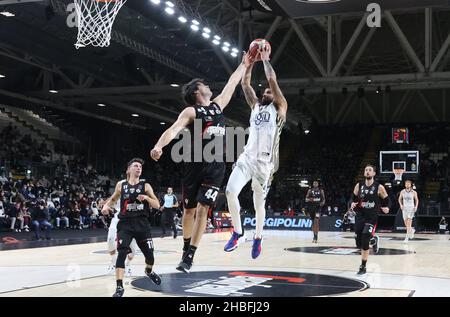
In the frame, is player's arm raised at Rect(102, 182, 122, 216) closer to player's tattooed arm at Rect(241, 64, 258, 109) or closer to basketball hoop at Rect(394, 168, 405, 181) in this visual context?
player's tattooed arm at Rect(241, 64, 258, 109)

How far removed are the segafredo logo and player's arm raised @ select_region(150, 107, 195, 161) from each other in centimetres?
2139

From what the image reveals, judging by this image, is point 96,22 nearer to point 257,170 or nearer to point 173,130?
point 257,170

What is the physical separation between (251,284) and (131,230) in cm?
198

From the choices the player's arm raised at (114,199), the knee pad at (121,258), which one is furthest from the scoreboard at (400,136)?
the knee pad at (121,258)

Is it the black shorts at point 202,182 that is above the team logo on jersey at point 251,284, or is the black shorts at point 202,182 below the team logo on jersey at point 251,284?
above

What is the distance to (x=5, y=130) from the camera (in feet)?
89.7

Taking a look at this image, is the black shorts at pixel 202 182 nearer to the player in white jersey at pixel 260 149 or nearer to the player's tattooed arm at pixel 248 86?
the player in white jersey at pixel 260 149

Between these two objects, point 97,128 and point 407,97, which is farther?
point 407,97

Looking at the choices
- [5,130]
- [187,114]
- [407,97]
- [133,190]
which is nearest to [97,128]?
[5,130]

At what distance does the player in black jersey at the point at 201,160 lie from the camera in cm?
558

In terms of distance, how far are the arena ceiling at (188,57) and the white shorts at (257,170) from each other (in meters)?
4.45

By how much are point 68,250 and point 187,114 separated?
34.8 ft

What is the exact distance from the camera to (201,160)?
5.66m
